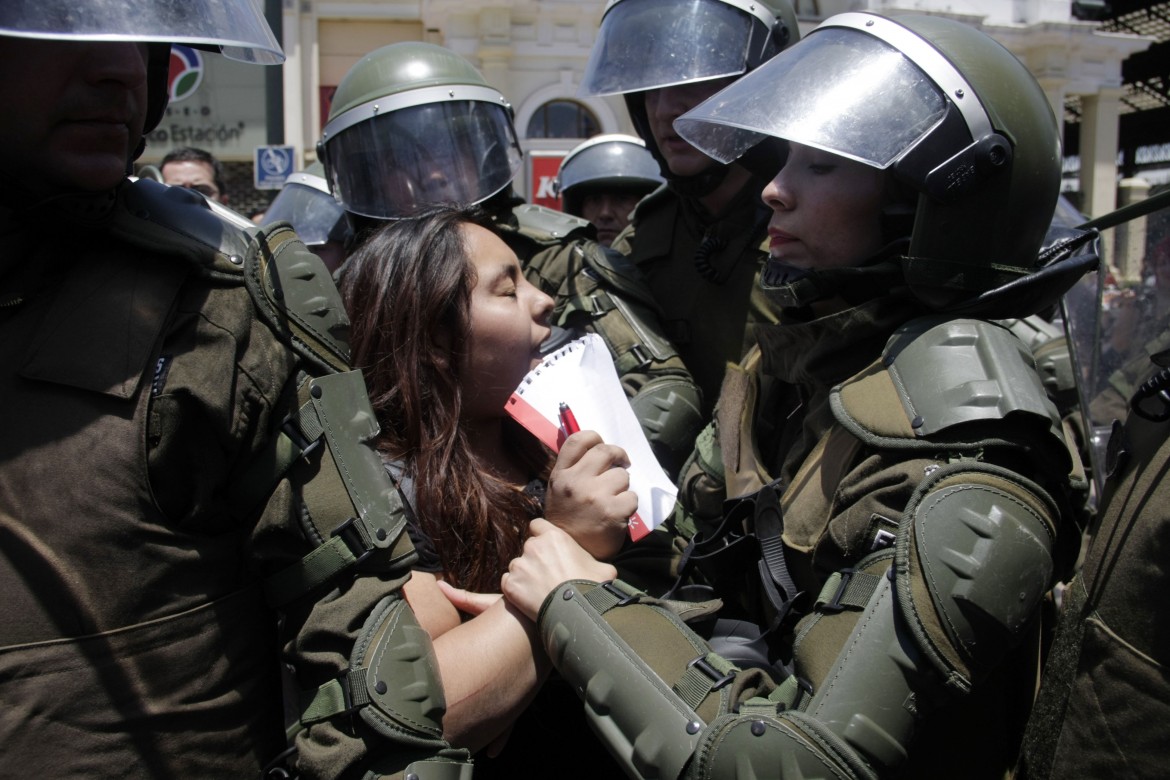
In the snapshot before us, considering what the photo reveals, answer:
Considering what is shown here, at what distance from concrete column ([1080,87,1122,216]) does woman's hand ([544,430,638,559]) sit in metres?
19.8

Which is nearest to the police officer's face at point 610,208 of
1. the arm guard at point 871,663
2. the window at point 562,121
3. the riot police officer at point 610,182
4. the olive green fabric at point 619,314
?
the riot police officer at point 610,182

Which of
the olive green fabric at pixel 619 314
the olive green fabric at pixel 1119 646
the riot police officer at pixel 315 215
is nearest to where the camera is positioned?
the olive green fabric at pixel 1119 646

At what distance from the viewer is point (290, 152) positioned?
7574 millimetres

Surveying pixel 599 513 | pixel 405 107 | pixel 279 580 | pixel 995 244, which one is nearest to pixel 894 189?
pixel 995 244

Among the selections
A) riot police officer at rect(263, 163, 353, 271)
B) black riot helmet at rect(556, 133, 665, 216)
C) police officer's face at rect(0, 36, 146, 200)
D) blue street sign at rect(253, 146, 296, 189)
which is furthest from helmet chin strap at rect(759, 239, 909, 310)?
blue street sign at rect(253, 146, 296, 189)

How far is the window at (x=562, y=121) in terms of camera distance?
1577 centimetres

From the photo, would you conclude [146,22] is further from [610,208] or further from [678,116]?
[610,208]

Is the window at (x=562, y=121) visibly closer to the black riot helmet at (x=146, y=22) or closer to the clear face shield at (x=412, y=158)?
the clear face shield at (x=412, y=158)

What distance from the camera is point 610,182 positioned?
5.04 metres

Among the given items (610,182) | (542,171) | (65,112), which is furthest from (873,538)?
(542,171)

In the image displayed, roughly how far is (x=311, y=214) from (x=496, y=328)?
7.16 ft

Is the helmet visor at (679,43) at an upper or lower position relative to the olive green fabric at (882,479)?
upper

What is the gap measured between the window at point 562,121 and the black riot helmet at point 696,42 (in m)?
13.1

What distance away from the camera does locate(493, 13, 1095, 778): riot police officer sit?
1406 millimetres
